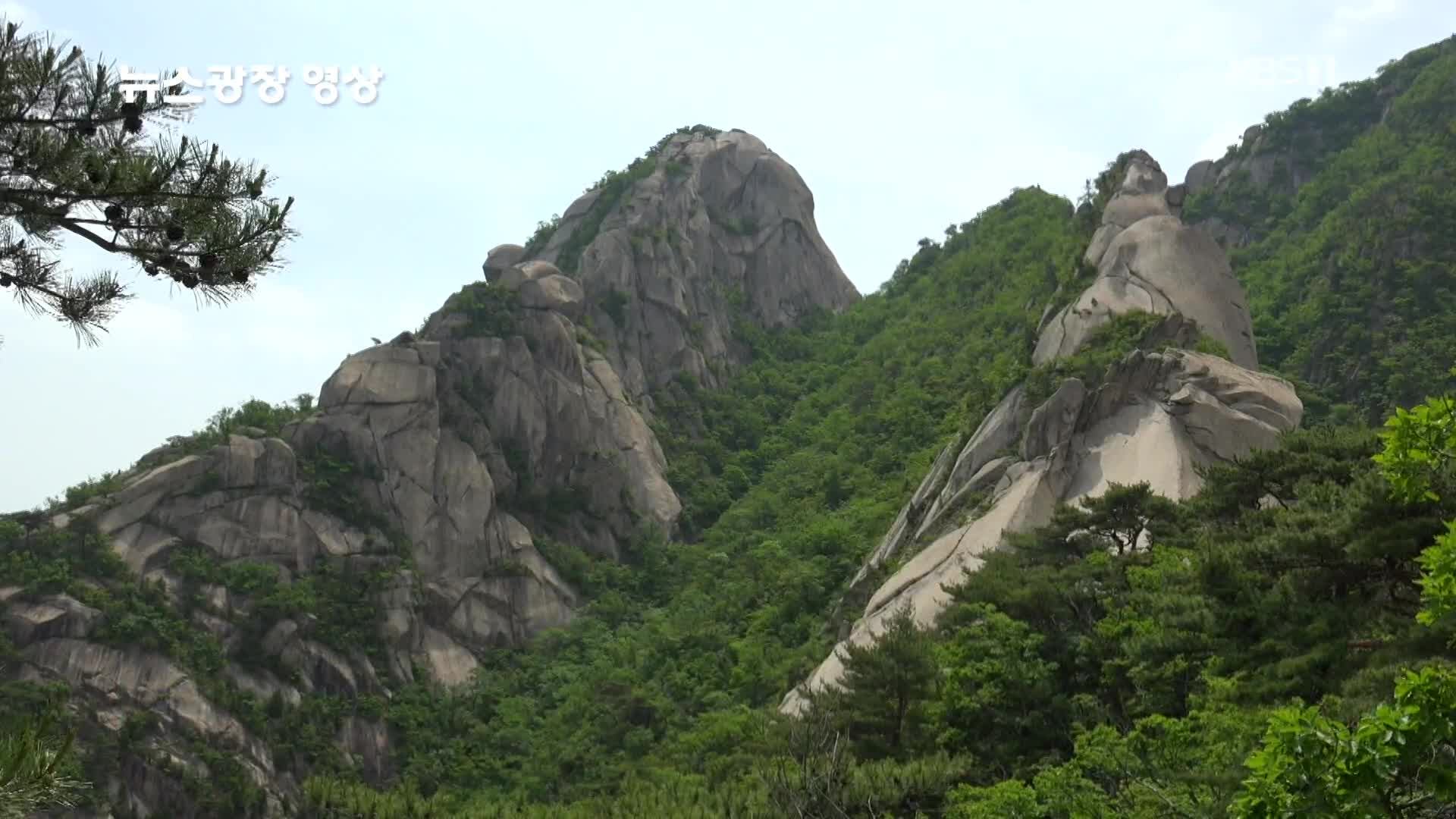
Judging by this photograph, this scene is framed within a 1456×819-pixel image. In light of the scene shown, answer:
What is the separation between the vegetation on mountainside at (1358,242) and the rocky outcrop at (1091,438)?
17.6 ft

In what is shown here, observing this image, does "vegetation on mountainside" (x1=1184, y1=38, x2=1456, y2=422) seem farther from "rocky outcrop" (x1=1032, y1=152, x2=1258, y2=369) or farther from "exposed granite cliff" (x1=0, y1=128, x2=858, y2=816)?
"exposed granite cliff" (x1=0, y1=128, x2=858, y2=816)

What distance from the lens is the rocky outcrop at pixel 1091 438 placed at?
28.1 meters

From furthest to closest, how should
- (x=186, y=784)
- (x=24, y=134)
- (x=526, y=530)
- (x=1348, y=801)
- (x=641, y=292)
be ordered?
(x=641, y=292), (x=526, y=530), (x=186, y=784), (x=24, y=134), (x=1348, y=801)

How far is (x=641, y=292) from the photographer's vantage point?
184ft

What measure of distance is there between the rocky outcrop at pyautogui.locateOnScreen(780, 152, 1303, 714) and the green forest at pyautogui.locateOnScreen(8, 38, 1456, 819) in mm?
1479

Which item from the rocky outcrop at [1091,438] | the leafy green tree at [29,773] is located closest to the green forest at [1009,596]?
the leafy green tree at [29,773]

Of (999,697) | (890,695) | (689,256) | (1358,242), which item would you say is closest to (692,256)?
(689,256)

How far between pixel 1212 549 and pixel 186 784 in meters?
24.6

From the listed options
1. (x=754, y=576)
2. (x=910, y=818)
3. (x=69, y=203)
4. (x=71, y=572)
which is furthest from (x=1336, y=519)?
(x=71, y=572)

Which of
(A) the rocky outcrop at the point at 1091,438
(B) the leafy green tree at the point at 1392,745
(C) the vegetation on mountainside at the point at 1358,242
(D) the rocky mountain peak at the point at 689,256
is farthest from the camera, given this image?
(D) the rocky mountain peak at the point at 689,256

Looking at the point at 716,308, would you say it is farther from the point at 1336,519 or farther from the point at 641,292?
the point at 1336,519

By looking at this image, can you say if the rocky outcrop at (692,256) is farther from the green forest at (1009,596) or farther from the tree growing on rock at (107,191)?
the tree growing on rock at (107,191)

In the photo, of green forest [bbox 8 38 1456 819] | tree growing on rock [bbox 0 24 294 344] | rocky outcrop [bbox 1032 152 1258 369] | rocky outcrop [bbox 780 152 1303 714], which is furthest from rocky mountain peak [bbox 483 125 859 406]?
tree growing on rock [bbox 0 24 294 344]

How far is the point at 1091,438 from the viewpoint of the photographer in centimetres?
3002
